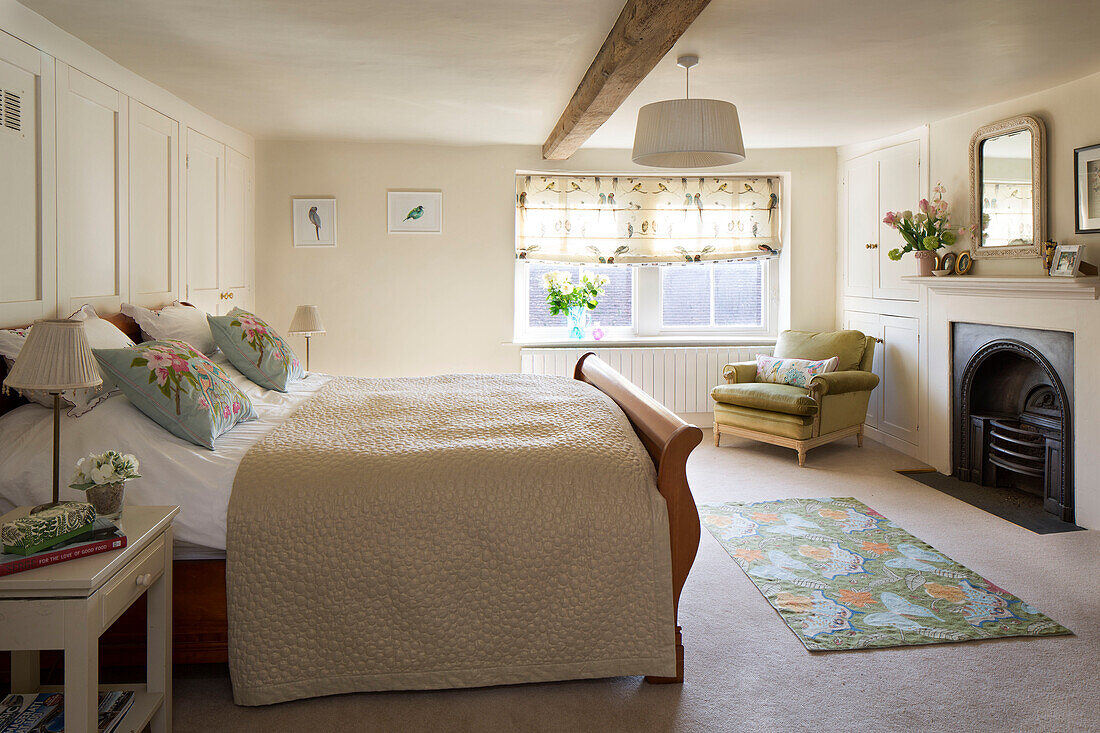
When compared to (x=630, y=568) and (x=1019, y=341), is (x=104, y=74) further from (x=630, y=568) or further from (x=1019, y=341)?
(x=1019, y=341)

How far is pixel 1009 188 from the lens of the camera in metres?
4.34

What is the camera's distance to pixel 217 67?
365cm

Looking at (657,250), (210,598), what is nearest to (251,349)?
(210,598)

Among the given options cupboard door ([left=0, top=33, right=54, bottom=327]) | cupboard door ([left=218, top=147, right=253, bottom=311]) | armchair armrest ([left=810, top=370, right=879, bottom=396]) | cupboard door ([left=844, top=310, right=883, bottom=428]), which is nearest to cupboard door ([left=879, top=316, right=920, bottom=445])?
cupboard door ([left=844, top=310, right=883, bottom=428])

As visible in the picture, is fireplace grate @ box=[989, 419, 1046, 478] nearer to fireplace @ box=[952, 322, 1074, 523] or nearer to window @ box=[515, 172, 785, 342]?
fireplace @ box=[952, 322, 1074, 523]

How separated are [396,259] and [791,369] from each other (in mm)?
3079

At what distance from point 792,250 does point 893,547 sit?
3.23m

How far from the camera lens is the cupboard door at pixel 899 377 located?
5281mm

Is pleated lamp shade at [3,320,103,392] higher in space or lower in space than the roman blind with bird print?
lower

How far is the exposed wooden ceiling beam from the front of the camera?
8.26 feet

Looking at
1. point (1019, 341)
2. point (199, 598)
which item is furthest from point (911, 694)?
point (1019, 341)

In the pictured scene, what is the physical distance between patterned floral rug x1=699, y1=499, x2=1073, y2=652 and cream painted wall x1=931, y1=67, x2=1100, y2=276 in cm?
172

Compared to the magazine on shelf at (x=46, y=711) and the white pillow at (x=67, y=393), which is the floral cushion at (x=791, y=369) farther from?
the magazine on shelf at (x=46, y=711)

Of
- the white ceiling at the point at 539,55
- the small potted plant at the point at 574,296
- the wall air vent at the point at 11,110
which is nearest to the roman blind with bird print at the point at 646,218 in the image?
the small potted plant at the point at 574,296
